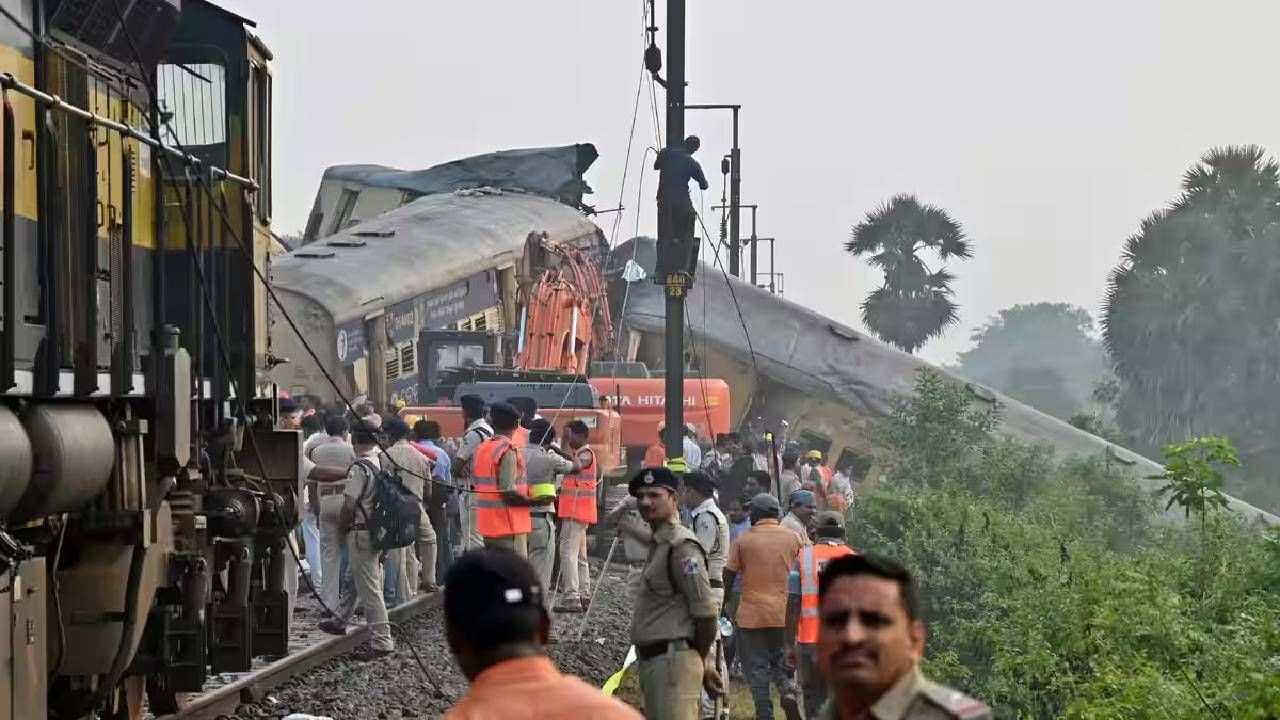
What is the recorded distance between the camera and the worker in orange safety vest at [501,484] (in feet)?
49.0

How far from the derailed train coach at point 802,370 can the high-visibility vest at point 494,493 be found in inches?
957

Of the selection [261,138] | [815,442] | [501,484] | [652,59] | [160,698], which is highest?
[652,59]

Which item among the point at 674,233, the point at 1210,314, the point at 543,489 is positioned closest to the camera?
the point at 543,489

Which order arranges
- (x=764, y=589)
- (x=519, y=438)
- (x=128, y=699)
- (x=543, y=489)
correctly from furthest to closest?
1. (x=543, y=489)
2. (x=519, y=438)
3. (x=764, y=589)
4. (x=128, y=699)

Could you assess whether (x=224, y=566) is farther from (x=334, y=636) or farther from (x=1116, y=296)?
(x=1116, y=296)

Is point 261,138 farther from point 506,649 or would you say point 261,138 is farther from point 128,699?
point 506,649

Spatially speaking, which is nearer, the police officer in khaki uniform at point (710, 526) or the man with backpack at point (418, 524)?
the police officer in khaki uniform at point (710, 526)

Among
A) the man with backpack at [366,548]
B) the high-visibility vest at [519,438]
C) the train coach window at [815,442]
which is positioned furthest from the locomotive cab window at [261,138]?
the train coach window at [815,442]

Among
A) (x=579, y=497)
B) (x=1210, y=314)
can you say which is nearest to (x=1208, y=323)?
(x=1210, y=314)

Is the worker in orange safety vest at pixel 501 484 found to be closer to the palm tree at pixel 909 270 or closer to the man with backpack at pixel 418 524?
the man with backpack at pixel 418 524

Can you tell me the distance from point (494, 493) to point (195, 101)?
4985 millimetres

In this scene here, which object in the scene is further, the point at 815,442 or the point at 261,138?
the point at 815,442

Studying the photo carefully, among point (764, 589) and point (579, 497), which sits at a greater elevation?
point (764, 589)

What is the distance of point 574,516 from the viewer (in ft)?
58.7
